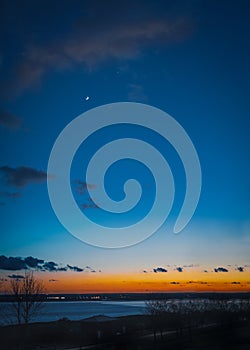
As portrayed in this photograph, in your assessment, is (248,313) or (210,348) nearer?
(210,348)

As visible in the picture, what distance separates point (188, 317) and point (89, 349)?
21.7 metres

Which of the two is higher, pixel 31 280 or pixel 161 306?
pixel 31 280

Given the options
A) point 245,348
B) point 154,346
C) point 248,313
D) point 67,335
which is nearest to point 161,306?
point 248,313

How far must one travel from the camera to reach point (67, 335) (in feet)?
92.4

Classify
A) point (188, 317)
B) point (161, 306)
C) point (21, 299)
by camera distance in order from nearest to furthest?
point (21, 299) < point (188, 317) < point (161, 306)

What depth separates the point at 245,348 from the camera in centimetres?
Result: 1336

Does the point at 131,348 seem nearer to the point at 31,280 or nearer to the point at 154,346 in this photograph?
the point at 154,346

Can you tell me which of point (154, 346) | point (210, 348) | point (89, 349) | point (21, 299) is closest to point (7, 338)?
point (21, 299)

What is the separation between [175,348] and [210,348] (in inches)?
67.7

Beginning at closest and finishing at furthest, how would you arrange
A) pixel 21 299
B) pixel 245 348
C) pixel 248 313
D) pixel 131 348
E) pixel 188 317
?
pixel 245 348 → pixel 131 348 → pixel 21 299 → pixel 188 317 → pixel 248 313

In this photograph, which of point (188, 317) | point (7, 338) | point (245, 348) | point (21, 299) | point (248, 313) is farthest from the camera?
point (248, 313)

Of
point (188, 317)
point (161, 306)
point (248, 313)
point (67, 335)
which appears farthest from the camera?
point (161, 306)

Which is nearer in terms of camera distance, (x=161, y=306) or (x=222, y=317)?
(x=222, y=317)

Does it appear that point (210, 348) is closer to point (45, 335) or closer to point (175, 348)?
point (175, 348)
